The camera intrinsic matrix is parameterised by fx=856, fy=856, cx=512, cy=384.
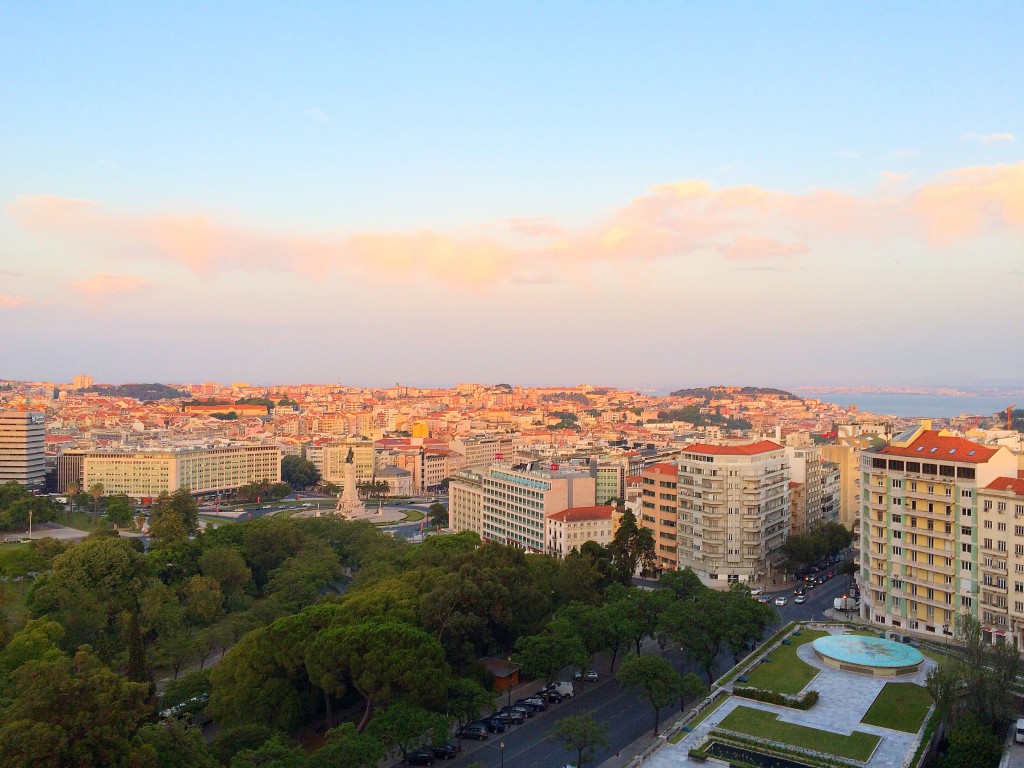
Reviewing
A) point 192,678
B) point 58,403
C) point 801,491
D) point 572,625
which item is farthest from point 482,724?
point 58,403

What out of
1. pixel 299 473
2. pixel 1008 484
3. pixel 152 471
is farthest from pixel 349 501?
pixel 1008 484

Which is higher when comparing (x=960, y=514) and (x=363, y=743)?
(x=960, y=514)

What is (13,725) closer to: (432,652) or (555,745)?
(432,652)

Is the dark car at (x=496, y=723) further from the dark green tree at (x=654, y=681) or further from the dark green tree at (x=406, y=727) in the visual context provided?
the dark green tree at (x=654, y=681)

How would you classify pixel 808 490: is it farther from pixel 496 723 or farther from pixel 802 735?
pixel 496 723

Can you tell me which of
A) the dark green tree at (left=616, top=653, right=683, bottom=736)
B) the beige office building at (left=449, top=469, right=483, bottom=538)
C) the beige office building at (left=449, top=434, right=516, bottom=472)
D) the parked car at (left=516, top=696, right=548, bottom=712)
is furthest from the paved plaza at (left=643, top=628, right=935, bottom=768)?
the beige office building at (left=449, top=434, right=516, bottom=472)

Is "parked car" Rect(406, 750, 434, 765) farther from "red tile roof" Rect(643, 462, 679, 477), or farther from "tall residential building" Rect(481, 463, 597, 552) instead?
"tall residential building" Rect(481, 463, 597, 552)

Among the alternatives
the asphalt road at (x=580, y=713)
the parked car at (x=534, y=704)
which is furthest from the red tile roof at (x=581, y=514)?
the parked car at (x=534, y=704)
